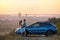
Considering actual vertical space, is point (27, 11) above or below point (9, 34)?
above

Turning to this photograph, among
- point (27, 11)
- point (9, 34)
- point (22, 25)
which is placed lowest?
point (9, 34)

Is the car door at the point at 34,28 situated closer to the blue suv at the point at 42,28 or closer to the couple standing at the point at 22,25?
the blue suv at the point at 42,28

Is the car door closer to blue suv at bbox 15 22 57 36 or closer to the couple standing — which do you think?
blue suv at bbox 15 22 57 36

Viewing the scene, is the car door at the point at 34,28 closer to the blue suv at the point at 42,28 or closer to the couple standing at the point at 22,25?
the blue suv at the point at 42,28

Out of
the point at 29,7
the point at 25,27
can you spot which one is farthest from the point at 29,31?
the point at 29,7

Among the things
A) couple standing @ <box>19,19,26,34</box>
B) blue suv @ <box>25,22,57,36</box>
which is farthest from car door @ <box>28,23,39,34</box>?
couple standing @ <box>19,19,26,34</box>

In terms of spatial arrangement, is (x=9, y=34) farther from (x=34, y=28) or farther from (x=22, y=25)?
(x=34, y=28)

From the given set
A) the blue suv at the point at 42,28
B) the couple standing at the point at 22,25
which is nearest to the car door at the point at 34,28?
the blue suv at the point at 42,28

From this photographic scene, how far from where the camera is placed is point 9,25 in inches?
91.7

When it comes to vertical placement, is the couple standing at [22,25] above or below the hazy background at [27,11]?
below

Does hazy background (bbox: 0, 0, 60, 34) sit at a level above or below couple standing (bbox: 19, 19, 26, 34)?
above

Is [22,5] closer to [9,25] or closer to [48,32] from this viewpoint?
[9,25]

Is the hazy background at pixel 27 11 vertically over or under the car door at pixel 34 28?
over

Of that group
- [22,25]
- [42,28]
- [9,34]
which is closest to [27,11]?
[22,25]
